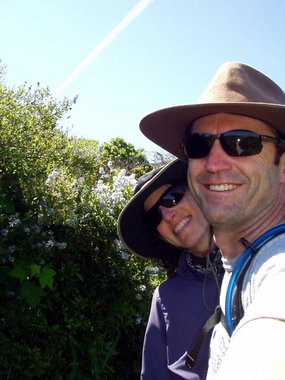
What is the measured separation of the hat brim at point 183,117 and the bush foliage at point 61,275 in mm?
1854

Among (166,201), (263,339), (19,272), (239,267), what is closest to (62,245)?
(19,272)

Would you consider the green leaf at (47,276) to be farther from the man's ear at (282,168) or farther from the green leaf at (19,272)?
the man's ear at (282,168)

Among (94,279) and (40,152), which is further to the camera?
(40,152)

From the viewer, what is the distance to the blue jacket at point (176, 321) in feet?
7.95

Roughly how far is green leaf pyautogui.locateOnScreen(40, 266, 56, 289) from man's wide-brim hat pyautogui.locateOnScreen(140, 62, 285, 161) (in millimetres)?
2026

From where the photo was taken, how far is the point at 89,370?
3914mm

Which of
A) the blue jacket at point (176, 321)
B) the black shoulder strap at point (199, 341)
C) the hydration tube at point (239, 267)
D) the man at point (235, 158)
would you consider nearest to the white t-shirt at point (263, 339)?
the hydration tube at point (239, 267)

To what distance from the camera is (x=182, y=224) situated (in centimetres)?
281

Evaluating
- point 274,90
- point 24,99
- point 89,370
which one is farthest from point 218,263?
point 24,99

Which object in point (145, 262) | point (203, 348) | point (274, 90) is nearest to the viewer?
point (274, 90)

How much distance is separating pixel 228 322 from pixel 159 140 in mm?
1196

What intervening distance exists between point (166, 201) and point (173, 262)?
0.37 meters

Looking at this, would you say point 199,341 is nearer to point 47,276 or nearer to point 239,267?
point 239,267

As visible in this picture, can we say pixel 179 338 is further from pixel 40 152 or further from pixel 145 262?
pixel 40 152
